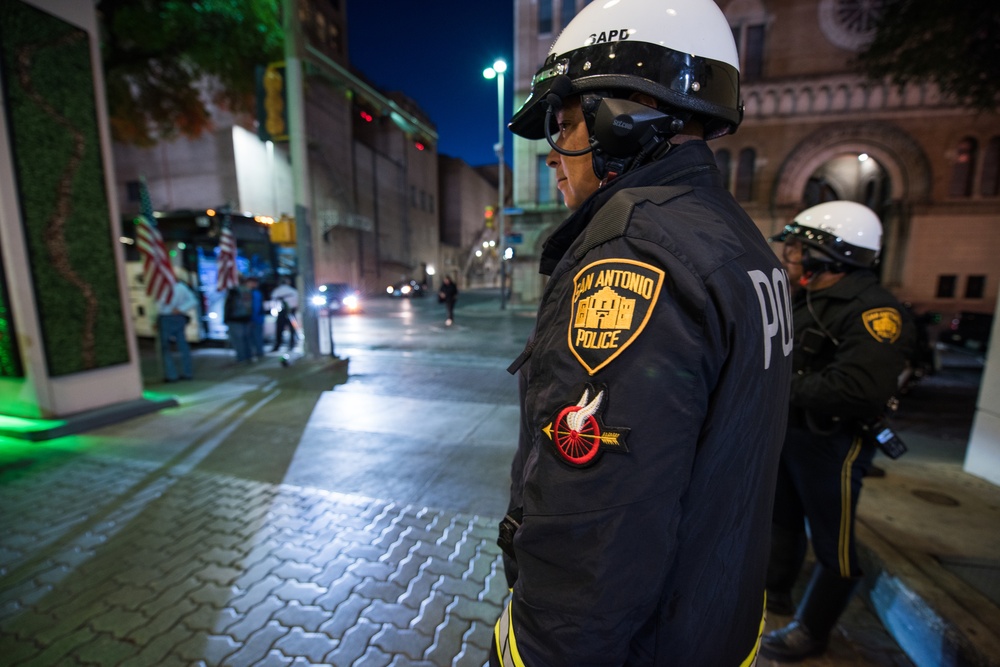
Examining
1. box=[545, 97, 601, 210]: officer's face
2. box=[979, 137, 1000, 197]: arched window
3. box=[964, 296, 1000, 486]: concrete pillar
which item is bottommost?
box=[964, 296, 1000, 486]: concrete pillar

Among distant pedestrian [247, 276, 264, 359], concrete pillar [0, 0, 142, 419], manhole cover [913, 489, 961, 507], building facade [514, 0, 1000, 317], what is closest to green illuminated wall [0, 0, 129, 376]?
concrete pillar [0, 0, 142, 419]

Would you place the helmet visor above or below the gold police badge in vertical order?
above

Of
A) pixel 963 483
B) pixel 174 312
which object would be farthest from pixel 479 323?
pixel 963 483

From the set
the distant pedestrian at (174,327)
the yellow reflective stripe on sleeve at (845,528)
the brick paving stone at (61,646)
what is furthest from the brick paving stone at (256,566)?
the distant pedestrian at (174,327)

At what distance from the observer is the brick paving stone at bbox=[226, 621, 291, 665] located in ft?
7.04

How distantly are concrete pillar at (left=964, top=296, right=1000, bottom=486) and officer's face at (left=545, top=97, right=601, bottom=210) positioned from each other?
474 cm

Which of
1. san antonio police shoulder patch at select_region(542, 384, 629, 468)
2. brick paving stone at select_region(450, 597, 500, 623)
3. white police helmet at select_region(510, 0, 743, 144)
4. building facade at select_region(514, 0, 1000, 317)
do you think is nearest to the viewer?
san antonio police shoulder patch at select_region(542, 384, 629, 468)

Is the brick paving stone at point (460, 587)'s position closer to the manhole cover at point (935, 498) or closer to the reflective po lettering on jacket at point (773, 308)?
the reflective po lettering on jacket at point (773, 308)

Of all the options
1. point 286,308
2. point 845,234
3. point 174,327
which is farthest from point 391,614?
point 286,308

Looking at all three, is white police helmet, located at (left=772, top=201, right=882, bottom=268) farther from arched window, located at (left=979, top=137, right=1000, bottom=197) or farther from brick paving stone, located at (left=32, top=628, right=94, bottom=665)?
arched window, located at (left=979, top=137, right=1000, bottom=197)

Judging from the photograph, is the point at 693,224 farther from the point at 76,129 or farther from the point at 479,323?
the point at 479,323

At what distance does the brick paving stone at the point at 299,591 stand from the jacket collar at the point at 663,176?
2589mm

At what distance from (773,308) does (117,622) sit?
134 inches

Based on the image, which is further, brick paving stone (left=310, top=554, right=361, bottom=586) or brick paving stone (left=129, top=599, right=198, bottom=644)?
brick paving stone (left=310, top=554, right=361, bottom=586)
